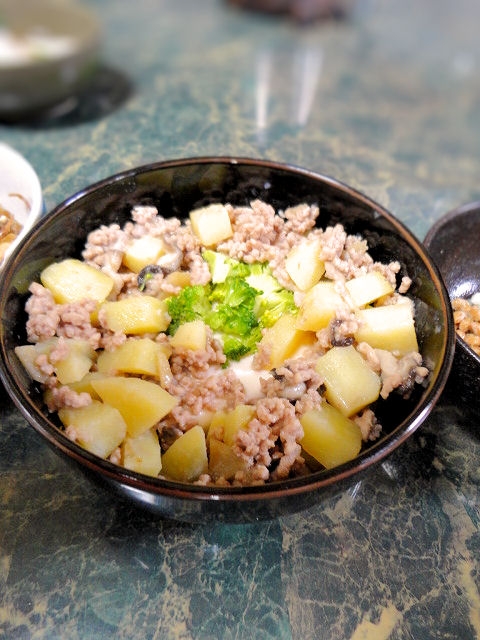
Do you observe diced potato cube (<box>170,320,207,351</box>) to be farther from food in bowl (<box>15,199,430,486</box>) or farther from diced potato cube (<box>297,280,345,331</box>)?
diced potato cube (<box>297,280,345,331</box>)

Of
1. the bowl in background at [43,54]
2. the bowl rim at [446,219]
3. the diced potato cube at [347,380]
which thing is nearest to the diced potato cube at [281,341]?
the diced potato cube at [347,380]

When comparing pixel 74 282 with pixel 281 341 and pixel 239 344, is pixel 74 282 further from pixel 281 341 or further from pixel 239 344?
pixel 281 341

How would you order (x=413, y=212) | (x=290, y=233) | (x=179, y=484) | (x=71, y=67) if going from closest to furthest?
(x=179, y=484), (x=290, y=233), (x=413, y=212), (x=71, y=67)

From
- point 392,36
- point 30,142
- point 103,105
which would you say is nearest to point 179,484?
point 30,142

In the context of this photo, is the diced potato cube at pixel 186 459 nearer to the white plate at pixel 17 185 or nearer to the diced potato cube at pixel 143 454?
the diced potato cube at pixel 143 454

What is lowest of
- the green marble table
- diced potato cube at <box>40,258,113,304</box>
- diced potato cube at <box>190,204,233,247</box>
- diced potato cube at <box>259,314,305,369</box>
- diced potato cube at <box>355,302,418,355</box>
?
the green marble table

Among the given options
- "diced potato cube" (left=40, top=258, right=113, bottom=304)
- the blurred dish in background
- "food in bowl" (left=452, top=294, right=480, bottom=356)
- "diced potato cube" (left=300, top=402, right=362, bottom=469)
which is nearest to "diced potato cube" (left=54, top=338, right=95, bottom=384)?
"diced potato cube" (left=40, top=258, right=113, bottom=304)

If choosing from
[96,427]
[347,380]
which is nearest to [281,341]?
[347,380]

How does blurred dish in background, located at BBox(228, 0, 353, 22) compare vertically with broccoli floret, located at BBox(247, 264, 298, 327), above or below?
below

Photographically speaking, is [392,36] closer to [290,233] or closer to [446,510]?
[290,233]
